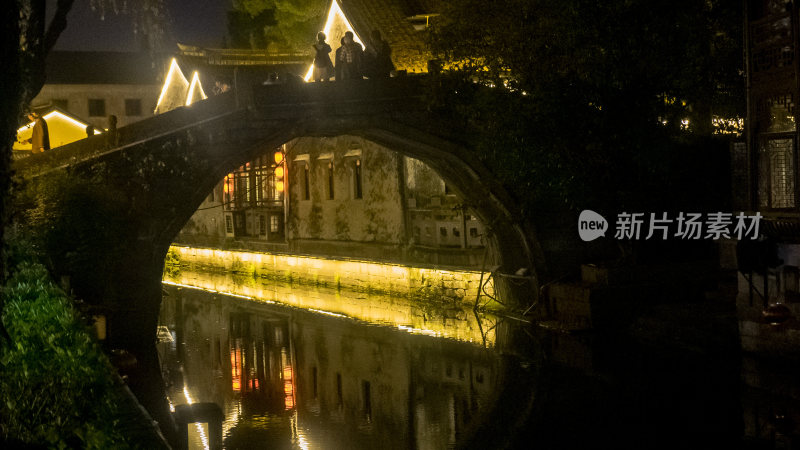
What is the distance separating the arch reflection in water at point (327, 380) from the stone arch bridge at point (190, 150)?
176 centimetres

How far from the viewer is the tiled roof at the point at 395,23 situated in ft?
92.4

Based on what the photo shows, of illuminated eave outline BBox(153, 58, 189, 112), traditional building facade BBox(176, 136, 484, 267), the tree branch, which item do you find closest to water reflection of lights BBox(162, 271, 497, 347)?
traditional building facade BBox(176, 136, 484, 267)

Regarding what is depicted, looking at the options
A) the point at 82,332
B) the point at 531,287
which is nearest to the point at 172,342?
the point at 531,287

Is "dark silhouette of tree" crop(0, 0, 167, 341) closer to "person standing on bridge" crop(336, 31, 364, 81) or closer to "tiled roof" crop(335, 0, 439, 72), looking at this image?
"person standing on bridge" crop(336, 31, 364, 81)

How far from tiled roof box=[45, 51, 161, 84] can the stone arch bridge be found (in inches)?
1759

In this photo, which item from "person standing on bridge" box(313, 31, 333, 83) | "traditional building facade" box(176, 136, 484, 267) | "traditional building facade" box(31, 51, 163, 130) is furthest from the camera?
"traditional building facade" box(31, 51, 163, 130)

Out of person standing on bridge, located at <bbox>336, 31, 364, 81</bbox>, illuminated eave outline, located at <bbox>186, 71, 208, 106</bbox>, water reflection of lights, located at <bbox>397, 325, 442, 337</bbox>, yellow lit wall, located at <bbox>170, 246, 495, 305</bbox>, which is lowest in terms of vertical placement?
water reflection of lights, located at <bbox>397, 325, 442, 337</bbox>

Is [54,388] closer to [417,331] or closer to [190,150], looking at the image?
[190,150]

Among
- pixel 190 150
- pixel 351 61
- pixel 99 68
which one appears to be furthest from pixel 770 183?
pixel 99 68

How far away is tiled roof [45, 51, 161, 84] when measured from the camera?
204 feet

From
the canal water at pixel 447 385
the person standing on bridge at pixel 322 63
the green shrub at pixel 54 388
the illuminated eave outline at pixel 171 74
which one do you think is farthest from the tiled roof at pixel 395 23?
the green shrub at pixel 54 388

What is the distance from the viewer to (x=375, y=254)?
98.5 ft

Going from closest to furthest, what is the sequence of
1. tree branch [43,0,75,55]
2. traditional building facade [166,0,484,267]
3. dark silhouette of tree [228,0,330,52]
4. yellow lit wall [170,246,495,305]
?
tree branch [43,0,75,55] < yellow lit wall [170,246,495,305] < traditional building facade [166,0,484,267] < dark silhouette of tree [228,0,330,52]

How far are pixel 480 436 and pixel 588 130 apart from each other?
8568mm
